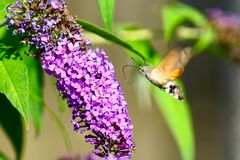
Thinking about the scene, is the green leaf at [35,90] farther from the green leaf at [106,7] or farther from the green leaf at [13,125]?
the green leaf at [106,7]

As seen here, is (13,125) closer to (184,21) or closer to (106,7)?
(106,7)

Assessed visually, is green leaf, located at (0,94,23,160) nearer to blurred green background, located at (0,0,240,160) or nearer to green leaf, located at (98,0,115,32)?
green leaf, located at (98,0,115,32)

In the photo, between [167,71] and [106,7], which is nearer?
[106,7]

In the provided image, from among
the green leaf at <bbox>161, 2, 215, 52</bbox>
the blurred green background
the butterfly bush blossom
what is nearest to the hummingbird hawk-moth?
the butterfly bush blossom

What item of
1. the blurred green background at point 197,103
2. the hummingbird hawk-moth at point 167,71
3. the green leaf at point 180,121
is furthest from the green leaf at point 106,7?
the blurred green background at point 197,103

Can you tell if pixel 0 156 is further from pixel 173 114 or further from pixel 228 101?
pixel 228 101

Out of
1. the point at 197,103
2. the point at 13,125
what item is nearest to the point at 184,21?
the point at 13,125
